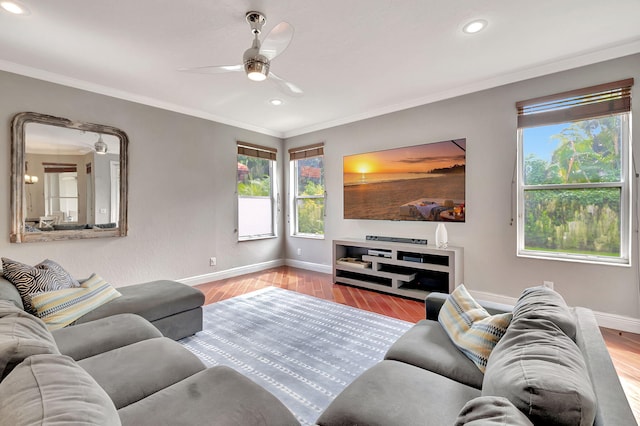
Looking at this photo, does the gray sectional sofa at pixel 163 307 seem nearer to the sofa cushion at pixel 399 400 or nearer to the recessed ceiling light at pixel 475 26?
the sofa cushion at pixel 399 400

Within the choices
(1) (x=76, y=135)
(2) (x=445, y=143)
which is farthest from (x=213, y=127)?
(2) (x=445, y=143)

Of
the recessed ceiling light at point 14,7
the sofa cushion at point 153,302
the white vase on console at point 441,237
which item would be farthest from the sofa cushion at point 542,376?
the recessed ceiling light at point 14,7

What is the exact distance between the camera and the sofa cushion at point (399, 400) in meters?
1.00

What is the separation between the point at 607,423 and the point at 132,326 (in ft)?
7.06

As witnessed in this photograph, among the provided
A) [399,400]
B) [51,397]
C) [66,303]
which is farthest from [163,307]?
[399,400]

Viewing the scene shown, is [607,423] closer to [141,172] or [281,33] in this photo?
[281,33]

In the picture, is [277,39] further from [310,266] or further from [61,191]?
[310,266]

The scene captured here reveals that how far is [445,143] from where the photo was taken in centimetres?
368

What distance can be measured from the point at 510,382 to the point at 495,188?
3.06 meters

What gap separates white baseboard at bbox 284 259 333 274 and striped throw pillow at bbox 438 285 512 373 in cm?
337

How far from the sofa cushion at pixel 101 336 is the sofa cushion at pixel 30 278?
1.51 ft

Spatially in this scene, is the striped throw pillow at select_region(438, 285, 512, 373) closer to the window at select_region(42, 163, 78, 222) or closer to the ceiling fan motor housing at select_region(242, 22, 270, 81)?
the ceiling fan motor housing at select_region(242, 22, 270, 81)

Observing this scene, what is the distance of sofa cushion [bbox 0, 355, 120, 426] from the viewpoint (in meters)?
0.57

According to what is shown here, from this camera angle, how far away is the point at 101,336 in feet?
5.50
